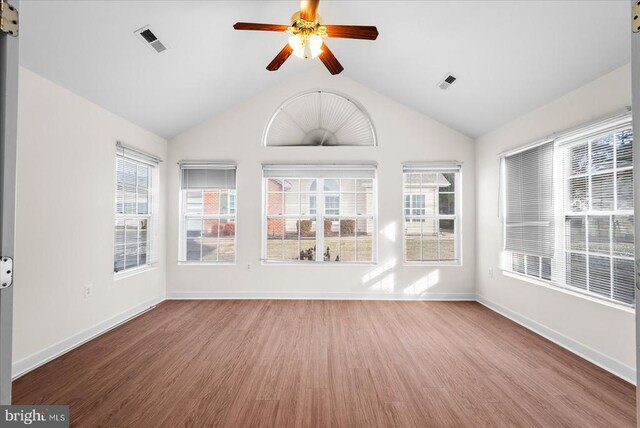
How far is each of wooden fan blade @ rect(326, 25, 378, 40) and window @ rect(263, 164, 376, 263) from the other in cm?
229

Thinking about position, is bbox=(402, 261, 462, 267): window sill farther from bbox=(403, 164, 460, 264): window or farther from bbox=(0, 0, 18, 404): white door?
bbox=(0, 0, 18, 404): white door

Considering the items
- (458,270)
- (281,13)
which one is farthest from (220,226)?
(458,270)

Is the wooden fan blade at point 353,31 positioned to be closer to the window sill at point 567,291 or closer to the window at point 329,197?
the window at point 329,197

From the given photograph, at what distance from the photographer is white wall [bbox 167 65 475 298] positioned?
436 cm

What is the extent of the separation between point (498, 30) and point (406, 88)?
4.82ft

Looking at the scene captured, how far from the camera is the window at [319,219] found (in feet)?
14.7

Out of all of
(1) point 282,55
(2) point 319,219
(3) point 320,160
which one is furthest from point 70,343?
(3) point 320,160

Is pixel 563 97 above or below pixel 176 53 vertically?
below

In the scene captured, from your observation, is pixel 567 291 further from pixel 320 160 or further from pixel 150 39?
pixel 150 39

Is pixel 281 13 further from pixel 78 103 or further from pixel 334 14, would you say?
pixel 78 103

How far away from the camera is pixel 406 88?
3.94 metres

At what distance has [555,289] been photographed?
2.95 meters

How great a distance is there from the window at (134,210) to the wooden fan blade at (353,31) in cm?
271

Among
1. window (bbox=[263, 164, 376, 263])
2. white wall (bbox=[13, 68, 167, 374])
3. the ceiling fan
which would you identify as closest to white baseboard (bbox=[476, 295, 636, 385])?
window (bbox=[263, 164, 376, 263])
